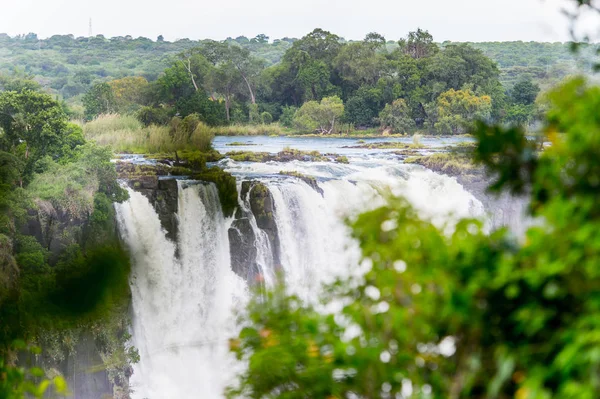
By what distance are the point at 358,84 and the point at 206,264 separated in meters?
2.01

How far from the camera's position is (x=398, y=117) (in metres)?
6.84

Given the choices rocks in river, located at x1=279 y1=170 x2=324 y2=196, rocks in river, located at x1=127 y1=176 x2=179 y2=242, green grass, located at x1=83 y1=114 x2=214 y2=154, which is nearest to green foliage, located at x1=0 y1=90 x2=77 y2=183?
green grass, located at x1=83 y1=114 x2=214 y2=154

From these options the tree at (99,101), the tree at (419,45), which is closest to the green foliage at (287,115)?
the tree at (419,45)

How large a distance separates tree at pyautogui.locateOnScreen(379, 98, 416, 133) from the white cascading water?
51cm

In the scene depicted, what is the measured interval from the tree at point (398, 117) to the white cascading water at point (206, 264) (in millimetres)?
508

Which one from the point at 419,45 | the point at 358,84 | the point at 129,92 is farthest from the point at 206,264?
the point at 419,45

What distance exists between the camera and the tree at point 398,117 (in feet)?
22.4

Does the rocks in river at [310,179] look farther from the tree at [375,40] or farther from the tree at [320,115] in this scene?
the tree at [375,40]

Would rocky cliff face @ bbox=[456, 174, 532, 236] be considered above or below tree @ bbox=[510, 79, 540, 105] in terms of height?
below

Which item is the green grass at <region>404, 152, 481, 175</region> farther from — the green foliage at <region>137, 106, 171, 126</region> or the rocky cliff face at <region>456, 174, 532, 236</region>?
the green foliage at <region>137, 106, 171, 126</region>

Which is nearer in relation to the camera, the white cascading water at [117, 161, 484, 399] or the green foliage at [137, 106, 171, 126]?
the white cascading water at [117, 161, 484, 399]

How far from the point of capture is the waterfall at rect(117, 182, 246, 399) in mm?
6199

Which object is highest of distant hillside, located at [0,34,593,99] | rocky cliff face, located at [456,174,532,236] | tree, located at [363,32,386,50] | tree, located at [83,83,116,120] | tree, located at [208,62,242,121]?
tree, located at [363,32,386,50]

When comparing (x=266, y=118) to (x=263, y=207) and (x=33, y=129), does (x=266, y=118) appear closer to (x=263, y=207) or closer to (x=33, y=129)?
(x=263, y=207)
